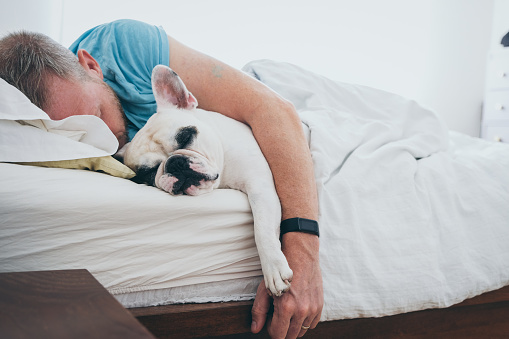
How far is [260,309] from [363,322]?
0.27 meters

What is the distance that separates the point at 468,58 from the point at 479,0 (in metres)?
0.52

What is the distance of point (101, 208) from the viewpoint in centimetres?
75

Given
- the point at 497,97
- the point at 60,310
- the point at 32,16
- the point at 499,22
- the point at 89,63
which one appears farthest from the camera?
the point at 499,22

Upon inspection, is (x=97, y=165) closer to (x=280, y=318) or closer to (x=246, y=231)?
(x=246, y=231)

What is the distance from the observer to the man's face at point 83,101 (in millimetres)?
976

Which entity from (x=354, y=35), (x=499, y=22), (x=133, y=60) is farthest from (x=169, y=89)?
(x=499, y=22)

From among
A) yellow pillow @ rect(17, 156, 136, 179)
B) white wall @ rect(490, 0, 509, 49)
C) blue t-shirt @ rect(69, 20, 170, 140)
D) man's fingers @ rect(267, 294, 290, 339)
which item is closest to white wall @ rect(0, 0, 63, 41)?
blue t-shirt @ rect(69, 20, 170, 140)

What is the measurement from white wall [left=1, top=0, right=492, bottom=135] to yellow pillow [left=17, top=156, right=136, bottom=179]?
1.78m

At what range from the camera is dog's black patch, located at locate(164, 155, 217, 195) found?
83 centimetres

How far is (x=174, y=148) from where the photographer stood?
0.98m

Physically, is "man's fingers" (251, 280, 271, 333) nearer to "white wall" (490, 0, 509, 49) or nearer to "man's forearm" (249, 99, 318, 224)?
"man's forearm" (249, 99, 318, 224)

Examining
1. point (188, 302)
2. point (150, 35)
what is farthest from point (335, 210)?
point (150, 35)

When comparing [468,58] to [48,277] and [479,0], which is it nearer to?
[479,0]

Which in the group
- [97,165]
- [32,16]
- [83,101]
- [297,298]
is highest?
[32,16]
